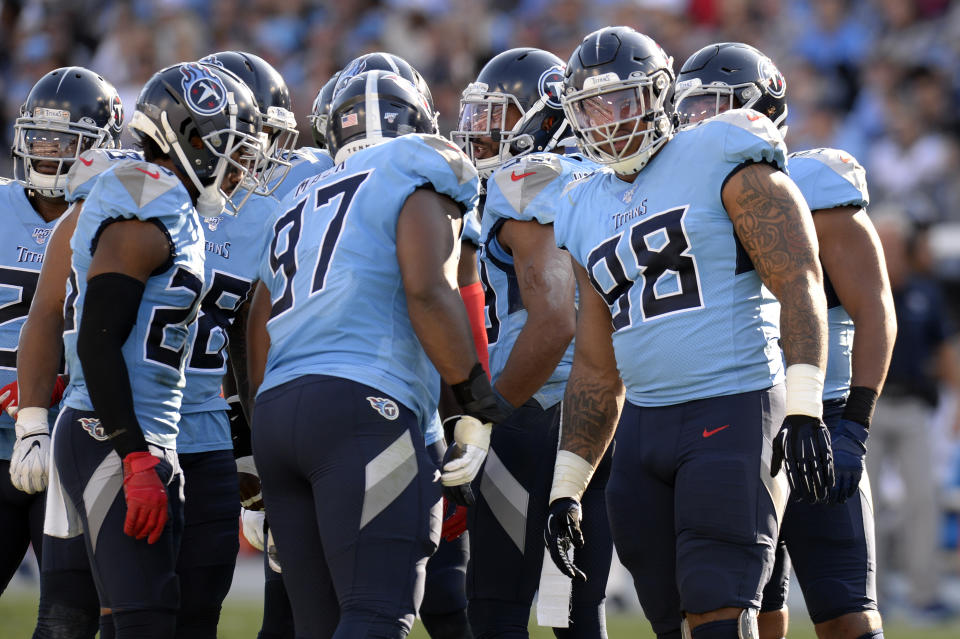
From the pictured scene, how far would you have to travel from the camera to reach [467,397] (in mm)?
3529

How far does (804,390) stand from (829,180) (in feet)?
3.27

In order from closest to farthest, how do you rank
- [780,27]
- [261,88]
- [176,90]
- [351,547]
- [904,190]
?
[351,547] → [176,90] → [261,88] → [904,190] → [780,27]

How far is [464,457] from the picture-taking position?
3574mm

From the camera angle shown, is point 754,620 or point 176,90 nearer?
point 754,620

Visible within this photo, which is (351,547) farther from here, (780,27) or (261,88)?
(780,27)

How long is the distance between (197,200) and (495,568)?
1460 millimetres

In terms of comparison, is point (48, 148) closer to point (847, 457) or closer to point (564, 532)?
point (564, 532)

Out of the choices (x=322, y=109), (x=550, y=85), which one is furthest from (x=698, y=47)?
(x=550, y=85)

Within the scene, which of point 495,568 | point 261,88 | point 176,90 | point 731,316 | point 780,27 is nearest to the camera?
point 731,316

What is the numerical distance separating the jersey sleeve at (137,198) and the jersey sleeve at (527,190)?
105 centimetres

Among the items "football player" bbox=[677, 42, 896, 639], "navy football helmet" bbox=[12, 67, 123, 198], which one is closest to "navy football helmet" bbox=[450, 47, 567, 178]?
"football player" bbox=[677, 42, 896, 639]

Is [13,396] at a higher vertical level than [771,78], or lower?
lower

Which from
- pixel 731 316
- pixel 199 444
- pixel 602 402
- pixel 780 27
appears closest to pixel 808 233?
pixel 731 316

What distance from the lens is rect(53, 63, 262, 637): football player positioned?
3.60m
